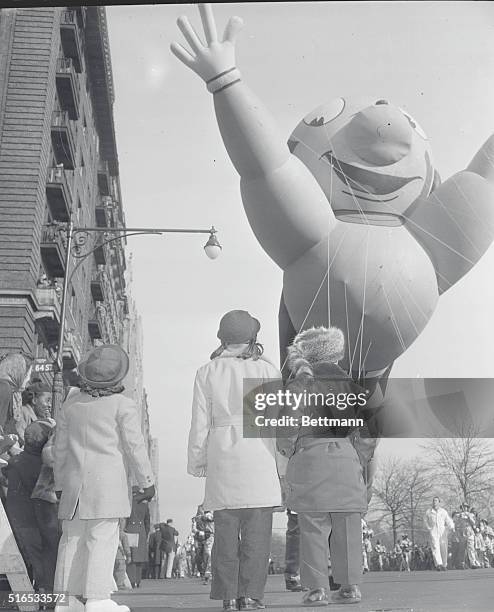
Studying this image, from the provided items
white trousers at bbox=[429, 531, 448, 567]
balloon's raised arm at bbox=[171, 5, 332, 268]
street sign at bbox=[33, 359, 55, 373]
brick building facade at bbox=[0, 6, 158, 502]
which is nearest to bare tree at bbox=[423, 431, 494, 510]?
white trousers at bbox=[429, 531, 448, 567]

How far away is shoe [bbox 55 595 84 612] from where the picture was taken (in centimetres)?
288

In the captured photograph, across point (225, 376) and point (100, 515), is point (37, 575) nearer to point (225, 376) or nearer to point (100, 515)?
point (100, 515)

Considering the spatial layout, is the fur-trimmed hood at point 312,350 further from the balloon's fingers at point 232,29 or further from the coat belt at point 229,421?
the balloon's fingers at point 232,29

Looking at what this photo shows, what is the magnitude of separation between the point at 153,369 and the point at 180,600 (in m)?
0.83

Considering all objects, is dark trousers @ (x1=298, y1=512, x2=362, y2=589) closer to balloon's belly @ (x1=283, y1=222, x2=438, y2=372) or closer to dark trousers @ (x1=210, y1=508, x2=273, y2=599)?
dark trousers @ (x1=210, y1=508, x2=273, y2=599)

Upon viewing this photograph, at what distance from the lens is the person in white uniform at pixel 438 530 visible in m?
2.96

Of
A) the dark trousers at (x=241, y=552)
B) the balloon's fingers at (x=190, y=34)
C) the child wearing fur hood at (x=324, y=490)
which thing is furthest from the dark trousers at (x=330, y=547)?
the balloon's fingers at (x=190, y=34)

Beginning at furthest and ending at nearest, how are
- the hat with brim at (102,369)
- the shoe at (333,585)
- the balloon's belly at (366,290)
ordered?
the balloon's belly at (366,290), the hat with brim at (102,369), the shoe at (333,585)

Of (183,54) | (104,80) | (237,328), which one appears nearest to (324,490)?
(237,328)

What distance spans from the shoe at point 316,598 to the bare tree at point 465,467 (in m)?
0.60

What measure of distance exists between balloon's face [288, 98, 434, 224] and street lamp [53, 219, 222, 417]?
592 millimetres

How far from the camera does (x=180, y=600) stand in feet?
9.39

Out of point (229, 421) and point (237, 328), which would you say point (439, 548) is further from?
point (237, 328)

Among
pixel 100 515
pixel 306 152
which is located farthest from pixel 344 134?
pixel 100 515
